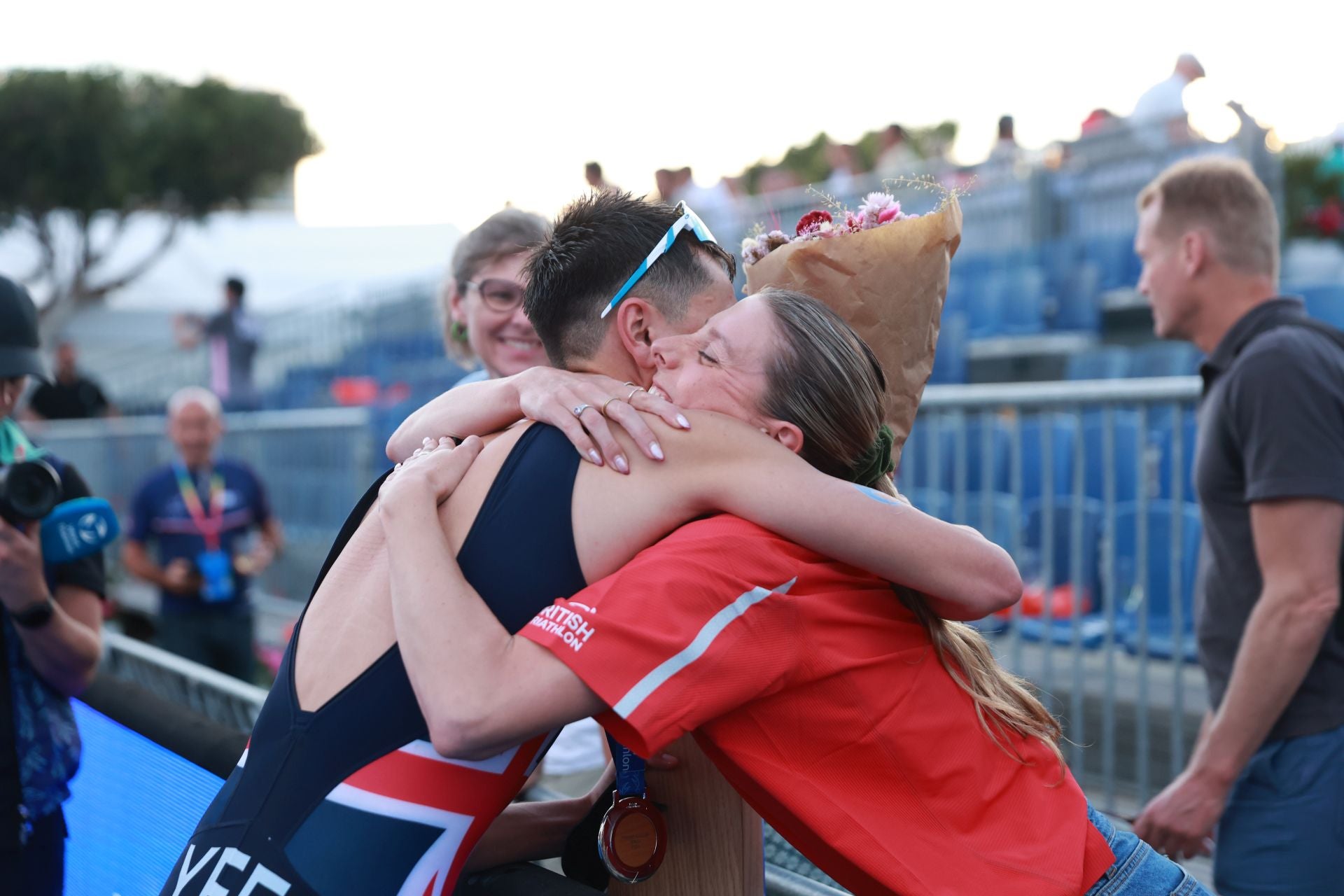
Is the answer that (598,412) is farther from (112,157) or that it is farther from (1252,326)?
(112,157)

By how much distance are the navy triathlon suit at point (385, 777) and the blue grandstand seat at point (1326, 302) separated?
7608 millimetres

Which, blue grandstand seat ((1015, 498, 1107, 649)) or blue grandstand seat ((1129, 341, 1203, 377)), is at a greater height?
blue grandstand seat ((1129, 341, 1203, 377))

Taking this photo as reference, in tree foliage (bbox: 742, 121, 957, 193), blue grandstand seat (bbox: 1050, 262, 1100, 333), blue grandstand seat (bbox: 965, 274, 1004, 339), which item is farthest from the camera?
tree foliage (bbox: 742, 121, 957, 193)

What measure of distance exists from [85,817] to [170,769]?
25.6 inches

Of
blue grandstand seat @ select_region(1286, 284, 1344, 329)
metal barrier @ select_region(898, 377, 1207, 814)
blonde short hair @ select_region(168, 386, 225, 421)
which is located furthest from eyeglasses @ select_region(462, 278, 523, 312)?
blue grandstand seat @ select_region(1286, 284, 1344, 329)

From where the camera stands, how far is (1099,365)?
875cm

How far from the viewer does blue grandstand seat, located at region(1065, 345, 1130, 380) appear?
842cm

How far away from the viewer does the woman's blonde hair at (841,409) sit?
5.66 feet

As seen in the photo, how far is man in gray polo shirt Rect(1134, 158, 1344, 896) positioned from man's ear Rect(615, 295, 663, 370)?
148 cm

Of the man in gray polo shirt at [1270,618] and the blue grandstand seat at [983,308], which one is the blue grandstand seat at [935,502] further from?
the blue grandstand seat at [983,308]

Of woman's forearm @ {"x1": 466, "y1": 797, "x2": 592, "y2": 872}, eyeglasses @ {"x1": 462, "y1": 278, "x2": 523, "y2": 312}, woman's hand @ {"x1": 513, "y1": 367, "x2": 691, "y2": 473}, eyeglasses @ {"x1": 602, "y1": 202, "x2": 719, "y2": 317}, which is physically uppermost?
eyeglasses @ {"x1": 602, "y1": 202, "x2": 719, "y2": 317}

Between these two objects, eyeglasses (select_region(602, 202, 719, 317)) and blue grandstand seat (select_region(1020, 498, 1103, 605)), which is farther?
blue grandstand seat (select_region(1020, 498, 1103, 605))

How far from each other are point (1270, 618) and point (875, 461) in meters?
1.32

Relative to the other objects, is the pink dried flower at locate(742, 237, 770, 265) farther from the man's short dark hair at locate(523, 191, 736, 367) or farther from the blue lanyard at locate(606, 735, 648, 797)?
the blue lanyard at locate(606, 735, 648, 797)
